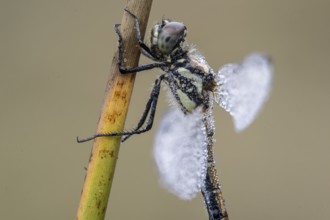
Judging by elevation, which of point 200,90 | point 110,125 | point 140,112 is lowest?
point 110,125

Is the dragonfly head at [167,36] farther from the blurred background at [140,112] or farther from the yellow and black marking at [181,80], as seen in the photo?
the blurred background at [140,112]

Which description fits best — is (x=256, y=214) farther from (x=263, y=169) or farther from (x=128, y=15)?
(x=128, y=15)

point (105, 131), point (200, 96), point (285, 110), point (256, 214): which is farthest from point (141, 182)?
point (105, 131)

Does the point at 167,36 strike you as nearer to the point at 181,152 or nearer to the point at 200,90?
the point at 200,90

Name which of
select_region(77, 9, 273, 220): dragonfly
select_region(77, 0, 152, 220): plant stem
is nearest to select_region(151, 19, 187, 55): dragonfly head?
select_region(77, 9, 273, 220): dragonfly

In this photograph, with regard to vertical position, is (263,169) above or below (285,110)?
below

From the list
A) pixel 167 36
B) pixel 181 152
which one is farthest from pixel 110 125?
pixel 167 36
